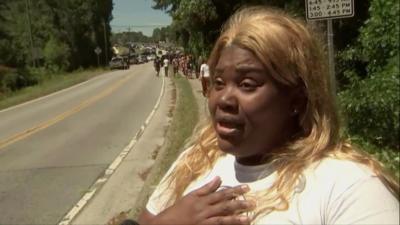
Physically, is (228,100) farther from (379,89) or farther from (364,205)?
(379,89)

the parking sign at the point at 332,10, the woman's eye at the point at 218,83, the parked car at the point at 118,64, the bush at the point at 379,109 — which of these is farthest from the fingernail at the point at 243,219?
the parked car at the point at 118,64

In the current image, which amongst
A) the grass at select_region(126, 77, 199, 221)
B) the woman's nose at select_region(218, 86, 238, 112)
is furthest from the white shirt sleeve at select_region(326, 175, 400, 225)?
the grass at select_region(126, 77, 199, 221)

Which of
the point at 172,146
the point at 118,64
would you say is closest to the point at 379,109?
Result: the point at 172,146

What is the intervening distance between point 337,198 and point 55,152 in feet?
35.2

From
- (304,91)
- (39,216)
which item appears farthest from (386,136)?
(39,216)

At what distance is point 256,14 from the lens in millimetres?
1808

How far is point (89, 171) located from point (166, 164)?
138 cm

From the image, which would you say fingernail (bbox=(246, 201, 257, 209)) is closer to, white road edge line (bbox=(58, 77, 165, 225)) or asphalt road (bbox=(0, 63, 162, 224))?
white road edge line (bbox=(58, 77, 165, 225))

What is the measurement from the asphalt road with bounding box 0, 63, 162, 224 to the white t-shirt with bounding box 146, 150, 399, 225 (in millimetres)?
5707

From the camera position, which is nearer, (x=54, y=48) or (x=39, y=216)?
(x=39, y=216)

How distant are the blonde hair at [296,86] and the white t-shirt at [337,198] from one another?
0.09ft

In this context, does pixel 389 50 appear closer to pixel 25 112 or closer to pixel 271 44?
pixel 271 44

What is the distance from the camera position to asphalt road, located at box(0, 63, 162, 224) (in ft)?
25.8

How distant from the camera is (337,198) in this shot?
5.18 feet
